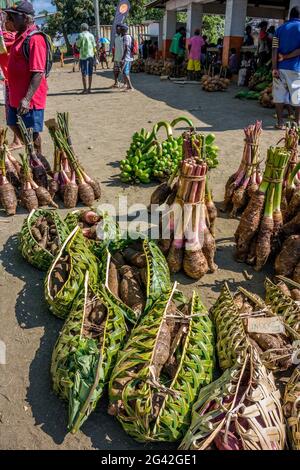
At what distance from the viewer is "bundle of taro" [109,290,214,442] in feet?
6.11

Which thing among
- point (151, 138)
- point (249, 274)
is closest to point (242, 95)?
point (151, 138)

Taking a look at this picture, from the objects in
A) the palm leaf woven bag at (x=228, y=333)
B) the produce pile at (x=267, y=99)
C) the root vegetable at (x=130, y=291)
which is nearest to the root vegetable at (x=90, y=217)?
the root vegetable at (x=130, y=291)

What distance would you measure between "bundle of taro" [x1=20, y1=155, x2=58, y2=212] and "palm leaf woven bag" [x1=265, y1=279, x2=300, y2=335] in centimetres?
249

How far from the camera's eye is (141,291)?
8.97ft

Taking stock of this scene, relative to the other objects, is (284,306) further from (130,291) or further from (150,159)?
(150,159)

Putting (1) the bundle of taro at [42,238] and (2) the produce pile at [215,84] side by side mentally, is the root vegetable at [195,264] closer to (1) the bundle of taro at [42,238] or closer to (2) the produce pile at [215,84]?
(1) the bundle of taro at [42,238]

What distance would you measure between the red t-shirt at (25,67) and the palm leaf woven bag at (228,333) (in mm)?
3277

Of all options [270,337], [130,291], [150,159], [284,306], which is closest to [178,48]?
[150,159]

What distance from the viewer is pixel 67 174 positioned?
14.2 ft

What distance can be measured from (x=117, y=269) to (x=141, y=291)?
0.32 meters

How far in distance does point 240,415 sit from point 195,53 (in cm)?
1464

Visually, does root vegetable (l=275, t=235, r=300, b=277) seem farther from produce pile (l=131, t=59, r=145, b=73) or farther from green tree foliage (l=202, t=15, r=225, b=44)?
green tree foliage (l=202, t=15, r=225, b=44)
